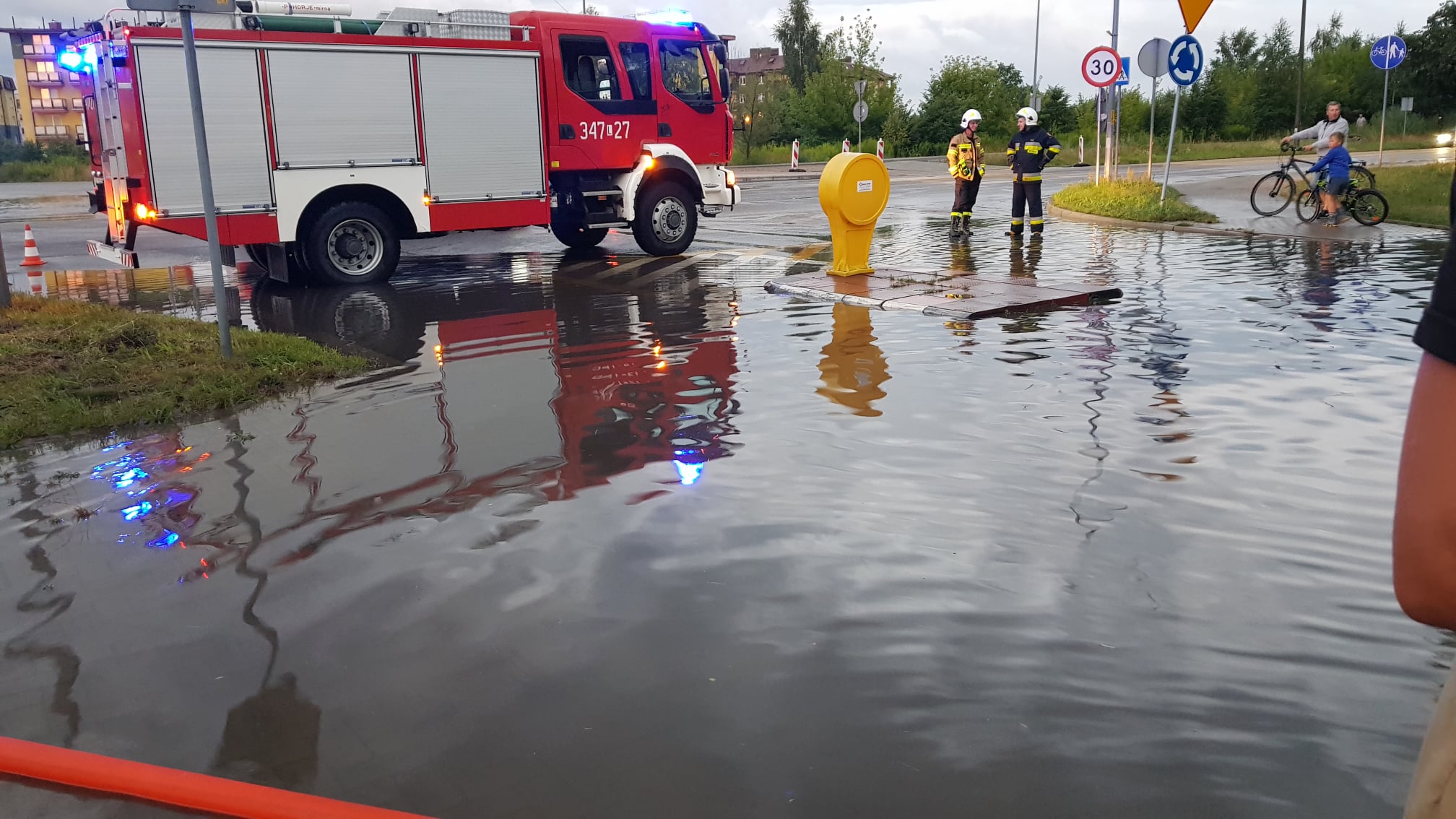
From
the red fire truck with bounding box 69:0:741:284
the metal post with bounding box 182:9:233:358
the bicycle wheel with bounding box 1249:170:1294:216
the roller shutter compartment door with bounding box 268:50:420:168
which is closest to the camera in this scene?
the metal post with bounding box 182:9:233:358

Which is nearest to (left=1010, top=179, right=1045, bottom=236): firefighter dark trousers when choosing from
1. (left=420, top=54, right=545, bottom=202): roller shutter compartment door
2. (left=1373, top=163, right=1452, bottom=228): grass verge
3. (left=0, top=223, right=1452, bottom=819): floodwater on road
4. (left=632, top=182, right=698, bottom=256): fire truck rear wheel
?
(left=632, top=182, right=698, bottom=256): fire truck rear wheel

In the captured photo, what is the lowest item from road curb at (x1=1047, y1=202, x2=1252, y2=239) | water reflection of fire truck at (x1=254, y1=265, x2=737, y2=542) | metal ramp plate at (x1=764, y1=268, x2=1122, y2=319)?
water reflection of fire truck at (x1=254, y1=265, x2=737, y2=542)

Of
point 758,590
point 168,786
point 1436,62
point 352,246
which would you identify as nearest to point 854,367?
point 758,590

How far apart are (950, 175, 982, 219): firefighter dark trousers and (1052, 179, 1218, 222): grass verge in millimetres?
3120

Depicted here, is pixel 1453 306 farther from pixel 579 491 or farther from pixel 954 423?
pixel 954 423

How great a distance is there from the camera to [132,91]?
11930 mm

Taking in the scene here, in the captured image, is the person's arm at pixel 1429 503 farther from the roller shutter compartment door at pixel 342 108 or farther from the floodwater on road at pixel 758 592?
the roller shutter compartment door at pixel 342 108

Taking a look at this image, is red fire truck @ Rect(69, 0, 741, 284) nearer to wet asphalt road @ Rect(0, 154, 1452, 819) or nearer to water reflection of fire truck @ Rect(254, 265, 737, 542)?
water reflection of fire truck @ Rect(254, 265, 737, 542)

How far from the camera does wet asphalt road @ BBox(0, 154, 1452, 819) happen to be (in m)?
3.00

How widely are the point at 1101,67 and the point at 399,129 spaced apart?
1202 centimetres

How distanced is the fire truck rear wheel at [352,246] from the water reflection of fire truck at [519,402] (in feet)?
4.83

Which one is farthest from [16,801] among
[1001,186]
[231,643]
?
[1001,186]

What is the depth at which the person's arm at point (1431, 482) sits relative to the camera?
109 centimetres

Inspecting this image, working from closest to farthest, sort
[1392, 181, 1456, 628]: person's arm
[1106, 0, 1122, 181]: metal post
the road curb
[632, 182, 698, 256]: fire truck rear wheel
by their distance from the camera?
[1392, 181, 1456, 628]: person's arm → [632, 182, 698, 256]: fire truck rear wheel → the road curb → [1106, 0, 1122, 181]: metal post
